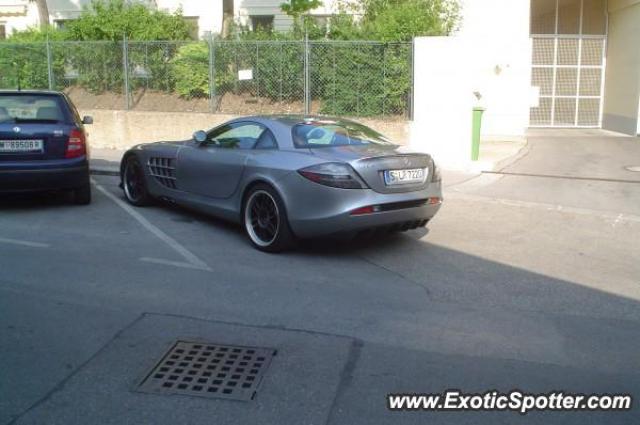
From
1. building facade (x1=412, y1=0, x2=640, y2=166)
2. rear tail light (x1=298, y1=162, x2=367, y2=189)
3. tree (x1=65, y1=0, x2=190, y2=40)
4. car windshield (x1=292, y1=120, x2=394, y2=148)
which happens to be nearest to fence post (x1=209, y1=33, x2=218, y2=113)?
tree (x1=65, y1=0, x2=190, y2=40)

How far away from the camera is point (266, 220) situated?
23.7ft

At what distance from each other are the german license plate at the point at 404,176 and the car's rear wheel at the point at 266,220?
1.06m

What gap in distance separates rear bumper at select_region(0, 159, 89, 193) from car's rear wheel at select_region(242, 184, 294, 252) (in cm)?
300

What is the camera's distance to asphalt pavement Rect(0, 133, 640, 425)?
12.7 ft

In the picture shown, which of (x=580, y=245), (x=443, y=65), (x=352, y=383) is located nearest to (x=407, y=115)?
(x=443, y=65)

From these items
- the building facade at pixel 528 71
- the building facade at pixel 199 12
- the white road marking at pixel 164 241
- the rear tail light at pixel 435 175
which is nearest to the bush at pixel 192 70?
the building facade at pixel 199 12

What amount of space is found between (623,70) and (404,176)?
48.9ft

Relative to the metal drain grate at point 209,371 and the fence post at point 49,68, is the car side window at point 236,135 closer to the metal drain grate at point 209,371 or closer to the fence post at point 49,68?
the metal drain grate at point 209,371

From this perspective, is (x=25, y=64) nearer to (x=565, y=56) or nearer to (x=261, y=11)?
(x=261, y=11)

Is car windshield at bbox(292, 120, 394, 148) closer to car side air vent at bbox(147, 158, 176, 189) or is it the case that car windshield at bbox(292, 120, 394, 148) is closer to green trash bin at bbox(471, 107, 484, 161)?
car side air vent at bbox(147, 158, 176, 189)

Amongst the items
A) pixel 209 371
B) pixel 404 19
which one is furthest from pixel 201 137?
pixel 404 19

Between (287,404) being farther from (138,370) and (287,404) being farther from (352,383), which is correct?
(138,370)

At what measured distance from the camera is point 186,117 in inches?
637

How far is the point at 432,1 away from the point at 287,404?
14190mm
